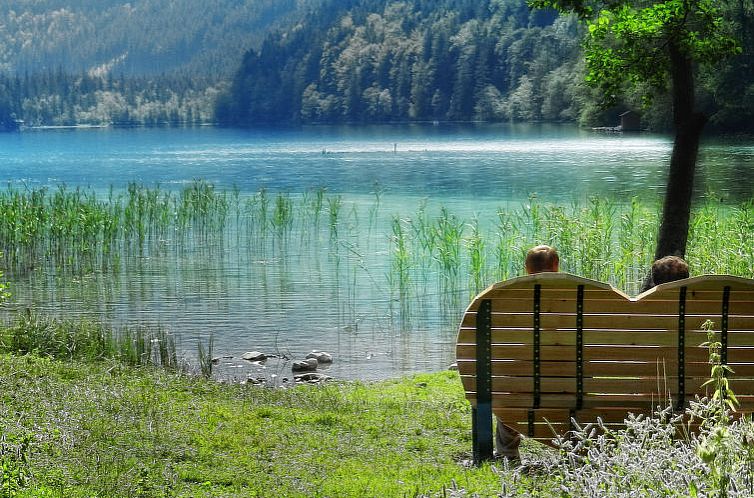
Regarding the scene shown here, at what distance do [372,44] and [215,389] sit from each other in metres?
159

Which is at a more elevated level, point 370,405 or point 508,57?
point 508,57

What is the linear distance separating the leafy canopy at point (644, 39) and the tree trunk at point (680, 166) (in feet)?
0.71

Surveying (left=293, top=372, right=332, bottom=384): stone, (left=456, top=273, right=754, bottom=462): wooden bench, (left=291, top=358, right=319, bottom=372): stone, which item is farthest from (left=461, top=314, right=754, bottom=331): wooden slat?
(left=291, top=358, right=319, bottom=372): stone

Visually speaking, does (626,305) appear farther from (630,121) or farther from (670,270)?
(630,121)

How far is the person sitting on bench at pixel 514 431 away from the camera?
5.63 metres

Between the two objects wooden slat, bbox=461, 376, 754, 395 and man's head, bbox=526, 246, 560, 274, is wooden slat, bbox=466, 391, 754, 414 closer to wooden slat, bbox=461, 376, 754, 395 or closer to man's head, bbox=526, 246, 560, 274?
wooden slat, bbox=461, 376, 754, 395

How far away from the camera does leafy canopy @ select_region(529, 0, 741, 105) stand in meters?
9.97

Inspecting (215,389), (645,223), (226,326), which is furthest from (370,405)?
(645,223)

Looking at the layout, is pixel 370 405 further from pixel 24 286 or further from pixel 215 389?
pixel 24 286

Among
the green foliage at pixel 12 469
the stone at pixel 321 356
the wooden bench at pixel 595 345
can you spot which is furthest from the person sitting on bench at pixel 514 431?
the stone at pixel 321 356

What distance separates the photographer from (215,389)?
27.4 ft

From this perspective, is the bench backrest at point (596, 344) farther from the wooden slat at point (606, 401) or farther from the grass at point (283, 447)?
the grass at point (283, 447)

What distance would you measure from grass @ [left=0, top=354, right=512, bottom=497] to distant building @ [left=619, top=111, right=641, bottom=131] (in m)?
63.8

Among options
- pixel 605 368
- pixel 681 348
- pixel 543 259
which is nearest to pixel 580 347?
pixel 605 368
